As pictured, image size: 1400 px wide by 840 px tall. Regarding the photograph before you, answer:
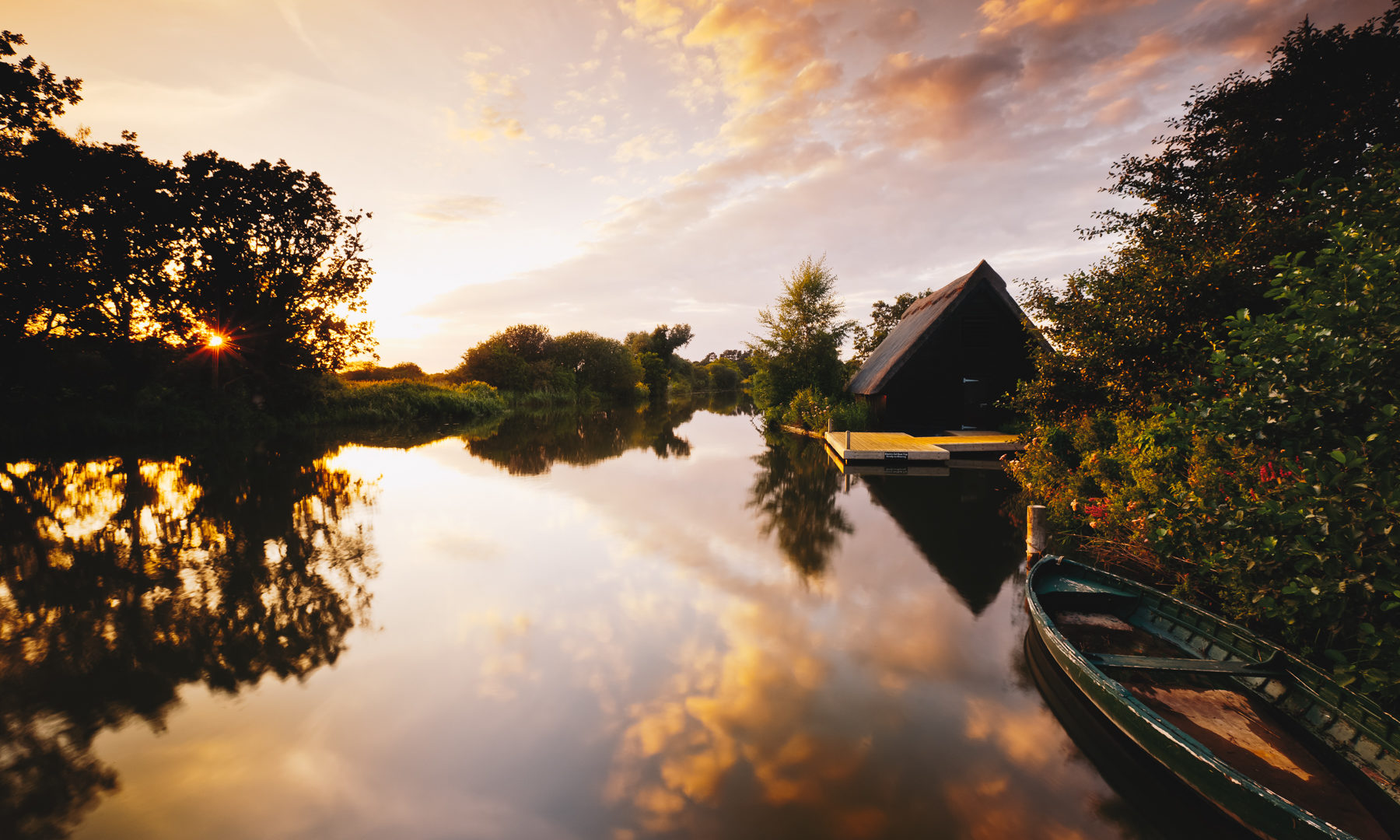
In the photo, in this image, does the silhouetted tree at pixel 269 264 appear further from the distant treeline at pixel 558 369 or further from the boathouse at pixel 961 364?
the boathouse at pixel 961 364

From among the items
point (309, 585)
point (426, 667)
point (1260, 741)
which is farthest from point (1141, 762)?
point (309, 585)

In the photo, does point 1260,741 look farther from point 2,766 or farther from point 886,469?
point 886,469

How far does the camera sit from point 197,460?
17719 mm

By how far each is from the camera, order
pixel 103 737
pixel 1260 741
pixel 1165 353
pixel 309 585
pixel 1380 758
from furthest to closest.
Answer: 1. pixel 1165 353
2. pixel 309 585
3. pixel 103 737
4. pixel 1260 741
5. pixel 1380 758

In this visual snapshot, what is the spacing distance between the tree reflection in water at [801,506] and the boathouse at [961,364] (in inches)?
217

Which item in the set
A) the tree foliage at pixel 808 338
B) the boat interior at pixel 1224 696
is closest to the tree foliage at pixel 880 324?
the tree foliage at pixel 808 338

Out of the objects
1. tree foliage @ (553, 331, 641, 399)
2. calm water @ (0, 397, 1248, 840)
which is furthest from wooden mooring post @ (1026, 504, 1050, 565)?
tree foliage @ (553, 331, 641, 399)

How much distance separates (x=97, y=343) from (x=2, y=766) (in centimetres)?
2763

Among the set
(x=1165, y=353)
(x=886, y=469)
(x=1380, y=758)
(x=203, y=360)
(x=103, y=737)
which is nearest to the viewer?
(x=1380, y=758)

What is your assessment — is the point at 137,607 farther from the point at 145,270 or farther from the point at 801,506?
the point at 145,270

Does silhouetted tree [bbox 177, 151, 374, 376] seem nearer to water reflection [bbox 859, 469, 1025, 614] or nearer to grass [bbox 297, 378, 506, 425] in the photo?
grass [bbox 297, 378, 506, 425]

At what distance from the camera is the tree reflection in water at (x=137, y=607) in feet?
13.8

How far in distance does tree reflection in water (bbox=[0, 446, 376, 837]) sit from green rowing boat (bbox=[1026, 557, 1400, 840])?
759 centimetres

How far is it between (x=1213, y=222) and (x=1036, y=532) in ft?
26.2
